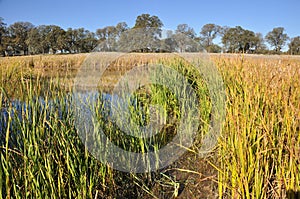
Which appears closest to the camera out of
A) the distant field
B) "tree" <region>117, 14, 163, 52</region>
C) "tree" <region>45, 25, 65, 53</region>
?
the distant field

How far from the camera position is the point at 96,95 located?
2760mm

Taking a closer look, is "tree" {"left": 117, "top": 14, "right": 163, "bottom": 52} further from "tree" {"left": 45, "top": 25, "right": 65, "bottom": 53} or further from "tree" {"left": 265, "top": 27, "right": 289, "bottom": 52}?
"tree" {"left": 265, "top": 27, "right": 289, "bottom": 52}

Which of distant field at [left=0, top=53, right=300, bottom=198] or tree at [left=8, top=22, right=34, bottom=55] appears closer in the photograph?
distant field at [left=0, top=53, right=300, bottom=198]

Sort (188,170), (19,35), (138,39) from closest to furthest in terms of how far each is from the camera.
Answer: (188,170), (138,39), (19,35)

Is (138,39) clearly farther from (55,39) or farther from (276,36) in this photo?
(276,36)

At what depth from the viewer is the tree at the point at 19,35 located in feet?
120

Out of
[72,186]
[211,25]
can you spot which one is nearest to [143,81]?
[72,186]

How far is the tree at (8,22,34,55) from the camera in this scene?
36562 millimetres

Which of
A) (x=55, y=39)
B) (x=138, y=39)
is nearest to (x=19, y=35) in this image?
(x=55, y=39)

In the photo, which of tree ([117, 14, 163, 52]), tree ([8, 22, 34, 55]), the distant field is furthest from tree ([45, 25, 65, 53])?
the distant field

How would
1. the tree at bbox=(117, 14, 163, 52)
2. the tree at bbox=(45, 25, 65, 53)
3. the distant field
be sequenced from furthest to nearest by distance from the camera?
the tree at bbox=(45, 25, 65, 53) < the tree at bbox=(117, 14, 163, 52) < the distant field

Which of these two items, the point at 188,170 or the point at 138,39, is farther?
the point at 138,39

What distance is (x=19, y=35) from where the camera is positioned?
134 ft

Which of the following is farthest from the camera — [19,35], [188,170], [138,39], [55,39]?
[19,35]
